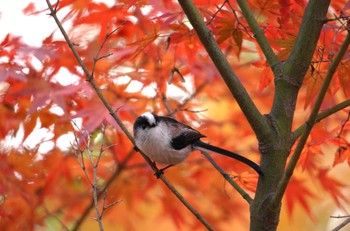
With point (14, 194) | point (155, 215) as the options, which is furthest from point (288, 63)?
point (155, 215)

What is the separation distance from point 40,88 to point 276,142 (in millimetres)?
1217

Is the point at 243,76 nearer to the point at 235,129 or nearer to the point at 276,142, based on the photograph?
the point at 235,129

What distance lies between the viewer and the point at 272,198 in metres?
1.71

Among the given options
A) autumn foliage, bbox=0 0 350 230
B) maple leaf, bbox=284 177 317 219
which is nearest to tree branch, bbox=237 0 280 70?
autumn foliage, bbox=0 0 350 230

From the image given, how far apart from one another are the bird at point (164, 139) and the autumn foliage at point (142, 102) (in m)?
0.09

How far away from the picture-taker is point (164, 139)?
2.58m

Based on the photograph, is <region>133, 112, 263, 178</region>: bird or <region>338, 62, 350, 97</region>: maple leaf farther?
<region>133, 112, 263, 178</region>: bird

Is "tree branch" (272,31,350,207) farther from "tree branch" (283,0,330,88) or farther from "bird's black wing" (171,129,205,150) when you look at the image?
"bird's black wing" (171,129,205,150)

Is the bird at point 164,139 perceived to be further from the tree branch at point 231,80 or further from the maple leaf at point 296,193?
the maple leaf at point 296,193

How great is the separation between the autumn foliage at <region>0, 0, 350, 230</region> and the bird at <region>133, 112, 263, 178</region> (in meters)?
0.09

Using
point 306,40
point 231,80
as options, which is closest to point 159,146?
point 231,80

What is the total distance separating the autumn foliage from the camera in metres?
2.03

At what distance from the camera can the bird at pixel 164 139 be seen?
2516mm

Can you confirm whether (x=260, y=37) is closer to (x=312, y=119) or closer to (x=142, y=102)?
(x=312, y=119)
